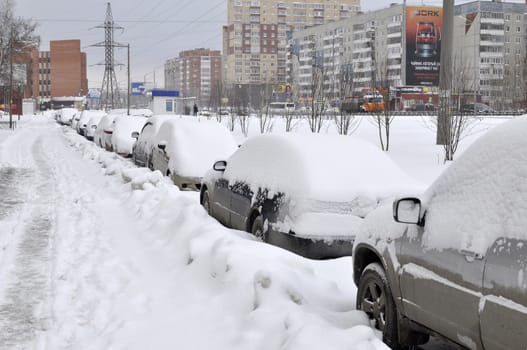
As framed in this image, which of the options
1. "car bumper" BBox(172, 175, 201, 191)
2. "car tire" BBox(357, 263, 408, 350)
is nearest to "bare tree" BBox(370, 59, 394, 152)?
"car bumper" BBox(172, 175, 201, 191)

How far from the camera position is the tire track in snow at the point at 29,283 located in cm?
554

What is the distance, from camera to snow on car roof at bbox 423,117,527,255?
3561mm

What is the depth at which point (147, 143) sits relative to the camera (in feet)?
57.5

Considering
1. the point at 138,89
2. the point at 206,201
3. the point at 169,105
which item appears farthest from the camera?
the point at 138,89

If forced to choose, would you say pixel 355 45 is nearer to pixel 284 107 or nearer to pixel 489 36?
pixel 489 36

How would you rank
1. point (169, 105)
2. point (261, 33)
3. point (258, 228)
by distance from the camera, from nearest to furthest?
point (258, 228) < point (169, 105) < point (261, 33)

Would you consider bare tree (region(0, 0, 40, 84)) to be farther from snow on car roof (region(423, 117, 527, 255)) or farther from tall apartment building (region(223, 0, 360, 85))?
tall apartment building (region(223, 0, 360, 85))

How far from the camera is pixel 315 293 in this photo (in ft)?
18.7

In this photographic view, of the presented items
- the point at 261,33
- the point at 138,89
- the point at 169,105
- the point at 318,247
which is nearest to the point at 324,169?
the point at 318,247

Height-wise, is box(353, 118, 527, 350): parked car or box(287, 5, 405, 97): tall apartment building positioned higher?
box(287, 5, 405, 97): tall apartment building

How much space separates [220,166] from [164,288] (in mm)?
3349

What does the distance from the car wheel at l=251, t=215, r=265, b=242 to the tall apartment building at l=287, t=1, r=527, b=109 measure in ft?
245

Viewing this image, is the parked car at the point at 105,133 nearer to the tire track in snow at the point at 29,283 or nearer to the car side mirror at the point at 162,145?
the car side mirror at the point at 162,145

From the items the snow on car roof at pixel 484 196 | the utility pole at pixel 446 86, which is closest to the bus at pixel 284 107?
the utility pole at pixel 446 86
